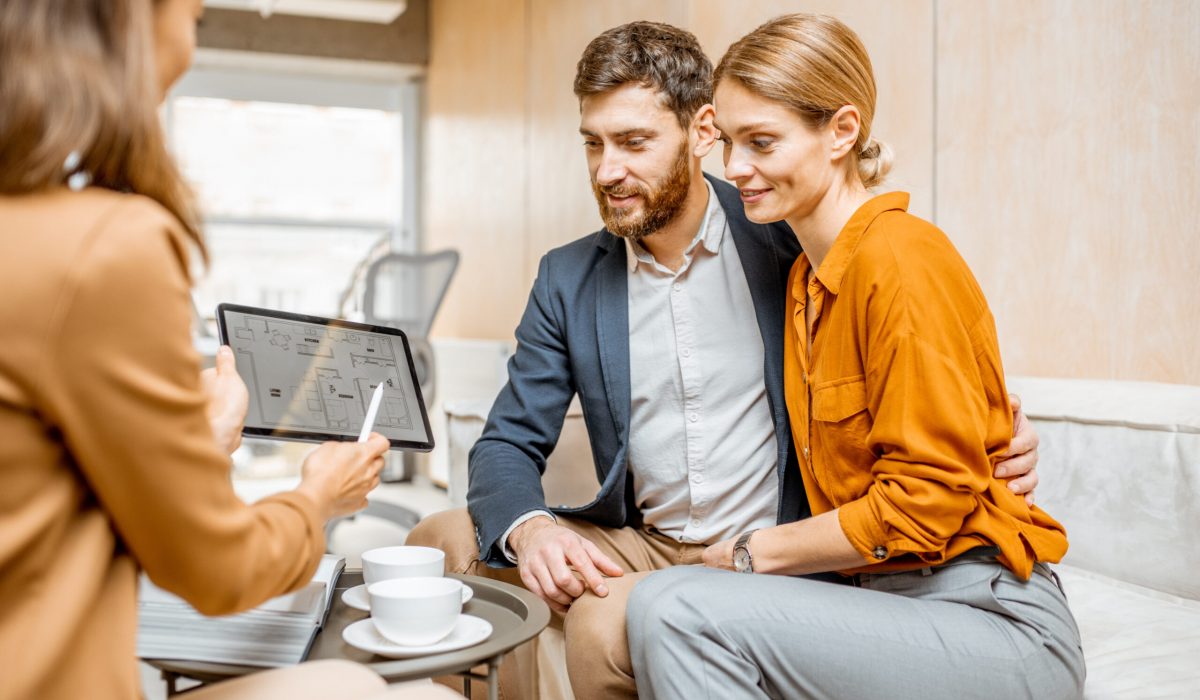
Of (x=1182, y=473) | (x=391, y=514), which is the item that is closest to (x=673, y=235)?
(x=1182, y=473)

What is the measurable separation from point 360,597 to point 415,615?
24 cm

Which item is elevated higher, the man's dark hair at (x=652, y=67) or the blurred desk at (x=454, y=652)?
the man's dark hair at (x=652, y=67)

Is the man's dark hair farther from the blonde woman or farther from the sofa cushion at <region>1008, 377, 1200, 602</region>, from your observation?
the sofa cushion at <region>1008, 377, 1200, 602</region>

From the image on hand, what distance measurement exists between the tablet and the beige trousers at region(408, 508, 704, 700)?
1.07 feet

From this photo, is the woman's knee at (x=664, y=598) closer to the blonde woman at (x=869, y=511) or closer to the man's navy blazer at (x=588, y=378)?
the blonde woman at (x=869, y=511)

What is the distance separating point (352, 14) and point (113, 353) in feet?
18.3

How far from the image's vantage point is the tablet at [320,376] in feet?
3.85

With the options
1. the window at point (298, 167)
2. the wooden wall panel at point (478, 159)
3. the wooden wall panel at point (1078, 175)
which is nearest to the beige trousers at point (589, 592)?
the wooden wall panel at point (1078, 175)

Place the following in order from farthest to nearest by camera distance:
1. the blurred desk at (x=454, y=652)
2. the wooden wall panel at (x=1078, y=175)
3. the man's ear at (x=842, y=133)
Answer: the wooden wall panel at (x=1078, y=175)
the man's ear at (x=842, y=133)
the blurred desk at (x=454, y=652)

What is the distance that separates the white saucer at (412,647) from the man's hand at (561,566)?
0.28 meters

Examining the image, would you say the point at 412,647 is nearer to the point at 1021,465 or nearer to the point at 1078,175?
the point at 1021,465

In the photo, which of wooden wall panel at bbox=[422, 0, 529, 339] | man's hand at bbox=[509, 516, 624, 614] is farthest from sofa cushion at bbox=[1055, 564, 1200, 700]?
wooden wall panel at bbox=[422, 0, 529, 339]

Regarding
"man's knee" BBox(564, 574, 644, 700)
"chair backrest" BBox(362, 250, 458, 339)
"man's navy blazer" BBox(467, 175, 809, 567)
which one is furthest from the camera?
"chair backrest" BBox(362, 250, 458, 339)

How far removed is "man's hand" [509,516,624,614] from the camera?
1.41 m
